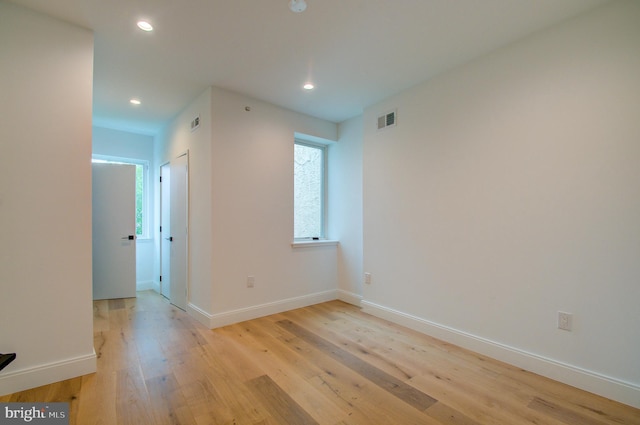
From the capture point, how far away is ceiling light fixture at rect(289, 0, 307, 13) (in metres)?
1.98

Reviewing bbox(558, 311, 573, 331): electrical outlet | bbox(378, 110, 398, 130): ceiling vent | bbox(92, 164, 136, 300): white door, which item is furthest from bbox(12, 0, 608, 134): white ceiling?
Answer: bbox(558, 311, 573, 331): electrical outlet

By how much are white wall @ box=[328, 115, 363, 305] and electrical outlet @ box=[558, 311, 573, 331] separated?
7.41ft

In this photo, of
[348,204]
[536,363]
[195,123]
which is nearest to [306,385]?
[536,363]

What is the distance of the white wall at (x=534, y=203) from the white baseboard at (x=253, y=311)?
128 cm

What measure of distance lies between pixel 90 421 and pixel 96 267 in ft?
11.0

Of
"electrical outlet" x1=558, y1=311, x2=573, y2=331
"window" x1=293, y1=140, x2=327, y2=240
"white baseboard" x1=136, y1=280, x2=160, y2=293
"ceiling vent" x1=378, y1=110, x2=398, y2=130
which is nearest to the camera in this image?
"electrical outlet" x1=558, y1=311, x2=573, y2=331

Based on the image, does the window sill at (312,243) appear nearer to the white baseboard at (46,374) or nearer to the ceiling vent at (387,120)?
the ceiling vent at (387,120)

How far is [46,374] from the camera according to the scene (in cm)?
209

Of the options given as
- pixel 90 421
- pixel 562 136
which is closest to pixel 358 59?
pixel 562 136

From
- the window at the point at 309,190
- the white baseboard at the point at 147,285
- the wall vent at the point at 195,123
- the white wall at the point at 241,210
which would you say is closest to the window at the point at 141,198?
the white baseboard at the point at 147,285

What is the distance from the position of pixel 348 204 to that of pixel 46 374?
3.53m

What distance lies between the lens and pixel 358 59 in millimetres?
2711

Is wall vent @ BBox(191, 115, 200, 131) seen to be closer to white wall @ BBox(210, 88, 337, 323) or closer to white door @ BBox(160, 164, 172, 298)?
white wall @ BBox(210, 88, 337, 323)

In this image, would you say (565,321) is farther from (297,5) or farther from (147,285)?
(147,285)
